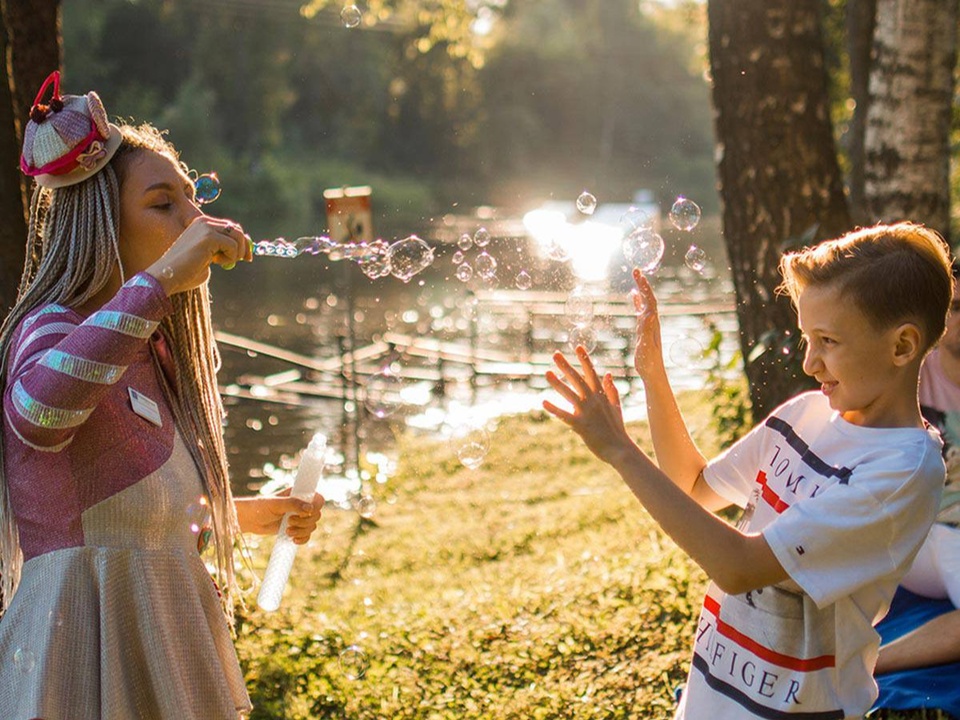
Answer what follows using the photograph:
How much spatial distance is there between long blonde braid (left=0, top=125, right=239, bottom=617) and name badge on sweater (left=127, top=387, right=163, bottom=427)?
0.10m

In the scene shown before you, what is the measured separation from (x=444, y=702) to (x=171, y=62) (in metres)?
Answer: 31.6

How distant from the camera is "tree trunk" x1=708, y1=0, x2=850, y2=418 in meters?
5.34

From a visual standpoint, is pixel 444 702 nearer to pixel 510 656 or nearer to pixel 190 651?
pixel 510 656

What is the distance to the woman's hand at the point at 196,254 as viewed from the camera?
6.77 ft

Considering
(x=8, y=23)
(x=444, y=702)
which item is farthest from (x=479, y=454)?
(x=8, y=23)

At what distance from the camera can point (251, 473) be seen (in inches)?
376

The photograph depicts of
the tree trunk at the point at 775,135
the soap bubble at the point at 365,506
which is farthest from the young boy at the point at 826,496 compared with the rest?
the soap bubble at the point at 365,506

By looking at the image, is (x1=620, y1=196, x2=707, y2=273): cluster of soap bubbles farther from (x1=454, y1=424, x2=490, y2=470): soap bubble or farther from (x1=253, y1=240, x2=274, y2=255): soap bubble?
(x1=253, y1=240, x2=274, y2=255): soap bubble

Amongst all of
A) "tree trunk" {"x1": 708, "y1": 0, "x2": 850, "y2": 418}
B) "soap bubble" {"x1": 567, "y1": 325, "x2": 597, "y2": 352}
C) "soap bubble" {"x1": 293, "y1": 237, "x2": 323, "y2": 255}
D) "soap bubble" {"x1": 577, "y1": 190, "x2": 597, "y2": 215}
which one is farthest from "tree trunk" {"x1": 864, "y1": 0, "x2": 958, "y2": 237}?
"soap bubble" {"x1": 293, "y1": 237, "x2": 323, "y2": 255}

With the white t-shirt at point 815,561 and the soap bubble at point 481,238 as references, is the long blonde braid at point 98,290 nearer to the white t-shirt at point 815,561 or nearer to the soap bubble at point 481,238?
the white t-shirt at point 815,561

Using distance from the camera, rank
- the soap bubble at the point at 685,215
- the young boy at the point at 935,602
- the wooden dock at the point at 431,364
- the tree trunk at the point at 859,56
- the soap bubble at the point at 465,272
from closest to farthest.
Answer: the young boy at the point at 935,602 → the soap bubble at the point at 685,215 → the soap bubble at the point at 465,272 → the tree trunk at the point at 859,56 → the wooden dock at the point at 431,364

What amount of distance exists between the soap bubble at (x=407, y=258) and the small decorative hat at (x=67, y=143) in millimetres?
1367

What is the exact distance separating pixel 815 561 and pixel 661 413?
550 mm

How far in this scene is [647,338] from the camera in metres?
2.38
